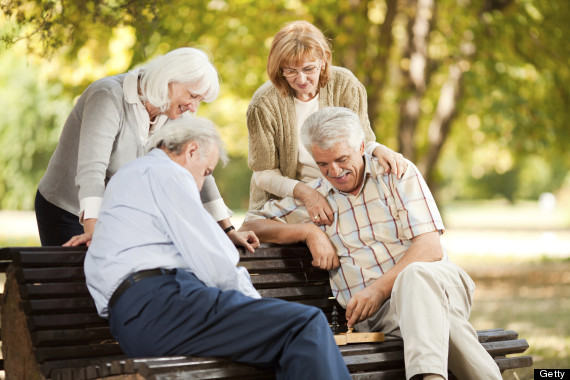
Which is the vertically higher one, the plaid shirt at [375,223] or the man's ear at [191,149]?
the man's ear at [191,149]

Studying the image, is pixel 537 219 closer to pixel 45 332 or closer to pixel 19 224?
pixel 19 224

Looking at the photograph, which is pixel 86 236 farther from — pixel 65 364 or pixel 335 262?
pixel 335 262

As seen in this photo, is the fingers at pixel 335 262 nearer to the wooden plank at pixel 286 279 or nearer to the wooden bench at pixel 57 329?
the wooden plank at pixel 286 279

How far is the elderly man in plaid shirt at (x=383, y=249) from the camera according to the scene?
382cm

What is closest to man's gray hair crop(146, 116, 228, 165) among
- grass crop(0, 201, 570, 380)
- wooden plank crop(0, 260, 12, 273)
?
wooden plank crop(0, 260, 12, 273)

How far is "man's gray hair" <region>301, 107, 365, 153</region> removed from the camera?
162 inches

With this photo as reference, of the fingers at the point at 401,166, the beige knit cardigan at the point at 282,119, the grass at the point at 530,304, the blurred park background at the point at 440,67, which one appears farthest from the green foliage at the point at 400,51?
the fingers at the point at 401,166

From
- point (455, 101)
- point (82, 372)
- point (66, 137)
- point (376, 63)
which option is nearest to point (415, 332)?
point (82, 372)

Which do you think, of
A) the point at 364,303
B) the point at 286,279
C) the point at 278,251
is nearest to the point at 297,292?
the point at 286,279

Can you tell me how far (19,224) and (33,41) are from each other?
25945mm

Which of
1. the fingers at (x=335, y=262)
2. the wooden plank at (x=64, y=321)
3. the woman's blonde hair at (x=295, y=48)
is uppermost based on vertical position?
the woman's blonde hair at (x=295, y=48)

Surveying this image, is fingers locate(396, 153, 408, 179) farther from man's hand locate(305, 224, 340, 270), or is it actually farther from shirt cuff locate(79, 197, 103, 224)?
shirt cuff locate(79, 197, 103, 224)

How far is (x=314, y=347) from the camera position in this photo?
311 centimetres

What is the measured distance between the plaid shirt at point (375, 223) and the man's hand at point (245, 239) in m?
0.39
